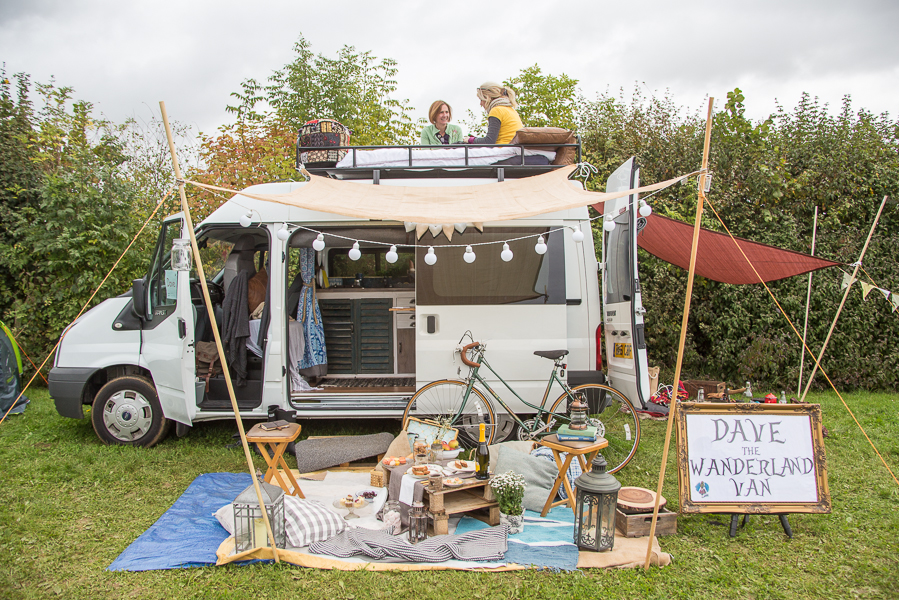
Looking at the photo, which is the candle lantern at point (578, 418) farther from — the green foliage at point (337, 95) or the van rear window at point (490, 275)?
the green foliage at point (337, 95)

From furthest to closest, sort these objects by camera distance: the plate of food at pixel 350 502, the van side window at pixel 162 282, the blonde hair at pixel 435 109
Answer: the blonde hair at pixel 435 109
the van side window at pixel 162 282
the plate of food at pixel 350 502

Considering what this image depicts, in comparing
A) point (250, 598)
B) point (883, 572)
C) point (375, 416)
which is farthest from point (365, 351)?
point (883, 572)

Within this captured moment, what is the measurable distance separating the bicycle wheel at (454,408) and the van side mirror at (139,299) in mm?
2503

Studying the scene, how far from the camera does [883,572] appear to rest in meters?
2.98

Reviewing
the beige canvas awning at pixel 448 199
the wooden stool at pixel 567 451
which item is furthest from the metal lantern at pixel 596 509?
the beige canvas awning at pixel 448 199

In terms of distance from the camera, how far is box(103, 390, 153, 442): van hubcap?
16.3 ft

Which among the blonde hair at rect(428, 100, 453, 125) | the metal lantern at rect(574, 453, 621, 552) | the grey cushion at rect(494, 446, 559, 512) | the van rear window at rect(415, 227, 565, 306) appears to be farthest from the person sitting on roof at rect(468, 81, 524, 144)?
the metal lantern at rect(574, 453, 621, 552)

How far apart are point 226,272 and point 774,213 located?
683 cm

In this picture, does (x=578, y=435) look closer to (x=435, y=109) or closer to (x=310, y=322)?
(x=310, y=322)

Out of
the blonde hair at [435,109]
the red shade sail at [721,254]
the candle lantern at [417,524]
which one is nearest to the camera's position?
the candle lantern at [417,524]

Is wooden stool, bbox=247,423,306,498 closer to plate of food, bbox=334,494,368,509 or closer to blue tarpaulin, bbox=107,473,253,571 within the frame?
plate of food, bbox=334,494,368,509

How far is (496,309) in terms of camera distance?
15.5ft

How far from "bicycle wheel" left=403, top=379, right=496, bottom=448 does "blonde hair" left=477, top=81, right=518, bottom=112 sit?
282cm

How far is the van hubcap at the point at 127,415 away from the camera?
4.96 meters
